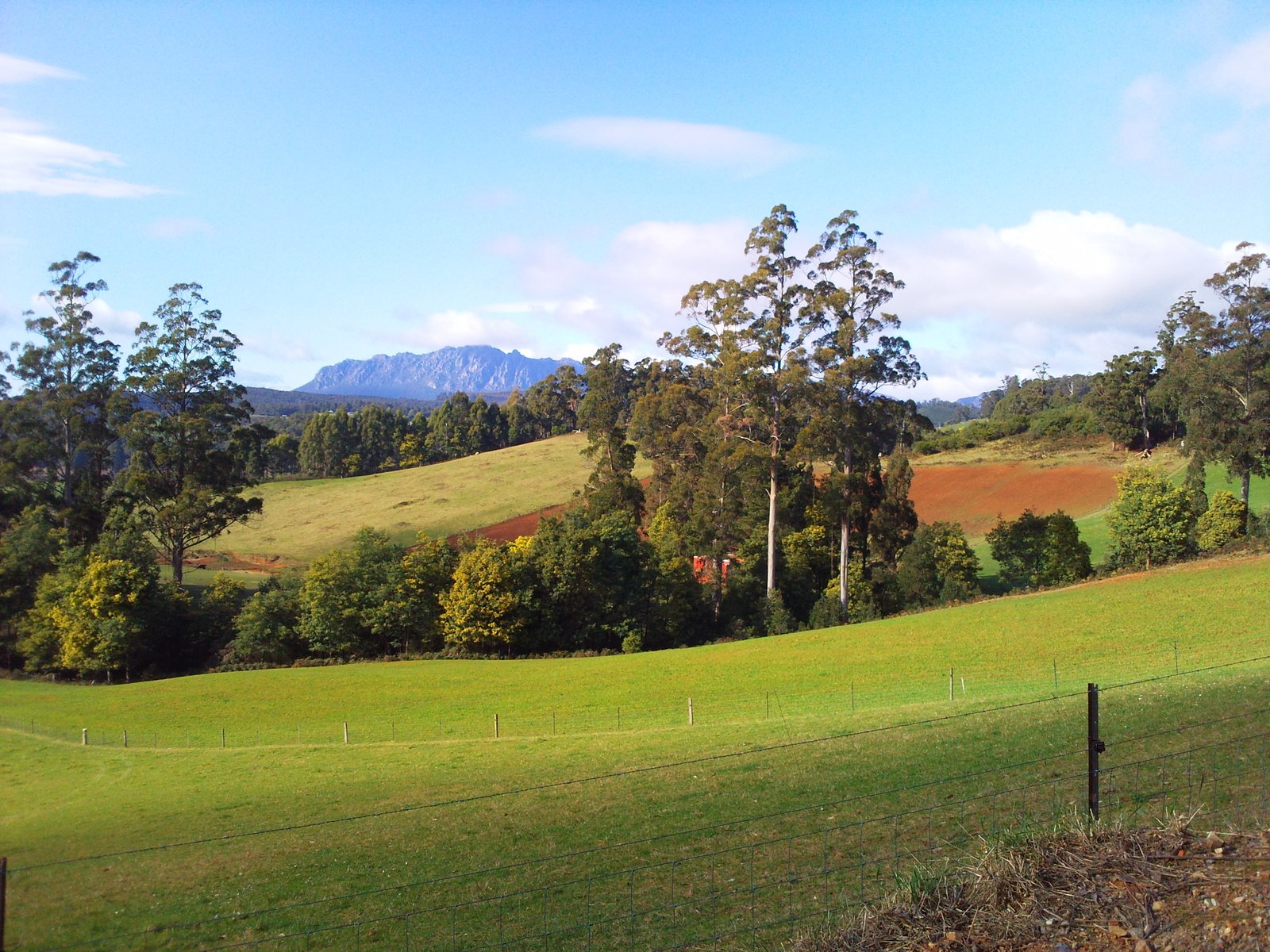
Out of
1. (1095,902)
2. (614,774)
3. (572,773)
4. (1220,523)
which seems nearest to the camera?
(1095,902)

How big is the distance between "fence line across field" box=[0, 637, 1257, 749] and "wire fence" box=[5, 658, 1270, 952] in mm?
12967

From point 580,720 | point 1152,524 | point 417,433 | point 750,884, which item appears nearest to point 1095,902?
point 750,884

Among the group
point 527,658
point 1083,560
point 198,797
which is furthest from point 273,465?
point 198,797

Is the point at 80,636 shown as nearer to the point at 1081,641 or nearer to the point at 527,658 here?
the point at 527,658

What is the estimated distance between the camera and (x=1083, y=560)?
5559 centimetres

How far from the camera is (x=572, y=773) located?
19.9m

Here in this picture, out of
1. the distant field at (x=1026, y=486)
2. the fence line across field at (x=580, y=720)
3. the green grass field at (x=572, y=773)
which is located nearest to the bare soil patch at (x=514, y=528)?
the distant field at (x=1026, y=486)

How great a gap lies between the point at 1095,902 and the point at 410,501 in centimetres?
9869

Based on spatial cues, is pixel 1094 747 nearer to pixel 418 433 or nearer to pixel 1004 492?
pixel 1004 492

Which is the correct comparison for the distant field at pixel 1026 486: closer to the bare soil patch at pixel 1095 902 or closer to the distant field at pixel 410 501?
the distant field at pixel 410 501

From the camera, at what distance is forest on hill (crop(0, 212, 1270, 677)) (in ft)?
168

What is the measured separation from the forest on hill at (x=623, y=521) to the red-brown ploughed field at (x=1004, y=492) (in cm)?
1885

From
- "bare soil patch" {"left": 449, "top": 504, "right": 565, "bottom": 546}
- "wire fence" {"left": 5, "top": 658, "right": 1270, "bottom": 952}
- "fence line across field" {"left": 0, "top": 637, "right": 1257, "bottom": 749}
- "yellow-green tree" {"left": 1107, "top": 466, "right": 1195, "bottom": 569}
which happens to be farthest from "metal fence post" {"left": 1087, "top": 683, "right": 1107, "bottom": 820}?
"bare soil patch" {"left": 449, "top": 504, "right": 565, "bottom": 546}

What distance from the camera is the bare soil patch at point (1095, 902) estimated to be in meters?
5.74
